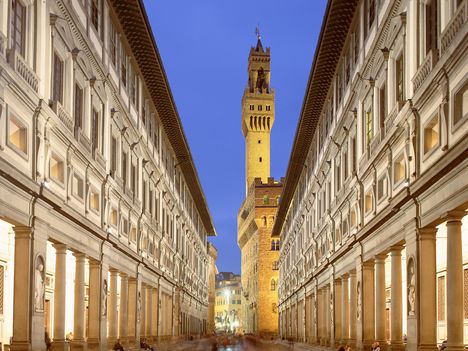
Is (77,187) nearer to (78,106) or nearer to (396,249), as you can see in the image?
(78,106)

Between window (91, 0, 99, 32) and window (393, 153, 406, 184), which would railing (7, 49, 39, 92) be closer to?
window (91, 0, 99, 32)

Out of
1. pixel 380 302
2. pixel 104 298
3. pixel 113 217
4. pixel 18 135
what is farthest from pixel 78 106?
pixel 380 302

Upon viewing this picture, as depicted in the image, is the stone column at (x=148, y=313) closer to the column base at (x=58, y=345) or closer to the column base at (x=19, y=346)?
the column base at (x=58, y=345)

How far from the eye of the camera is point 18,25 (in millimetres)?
22312

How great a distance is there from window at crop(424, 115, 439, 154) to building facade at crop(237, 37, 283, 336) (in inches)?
3960

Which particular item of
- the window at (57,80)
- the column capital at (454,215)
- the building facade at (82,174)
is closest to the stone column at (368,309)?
the building facade at (82,174)

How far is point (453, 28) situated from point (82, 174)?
15771 mm

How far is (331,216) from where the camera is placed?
155 ft

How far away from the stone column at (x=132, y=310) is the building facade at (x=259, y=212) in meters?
77.8

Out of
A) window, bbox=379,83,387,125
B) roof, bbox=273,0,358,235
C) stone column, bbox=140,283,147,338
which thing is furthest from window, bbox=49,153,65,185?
stone column, bbox=140,283,147,338

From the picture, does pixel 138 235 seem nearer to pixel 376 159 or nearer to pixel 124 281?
pixel 124 281

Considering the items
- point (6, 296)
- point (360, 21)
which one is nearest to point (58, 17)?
point (6, 296)

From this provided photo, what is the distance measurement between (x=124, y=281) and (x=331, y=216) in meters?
12.5

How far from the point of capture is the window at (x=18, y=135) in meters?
21.8
